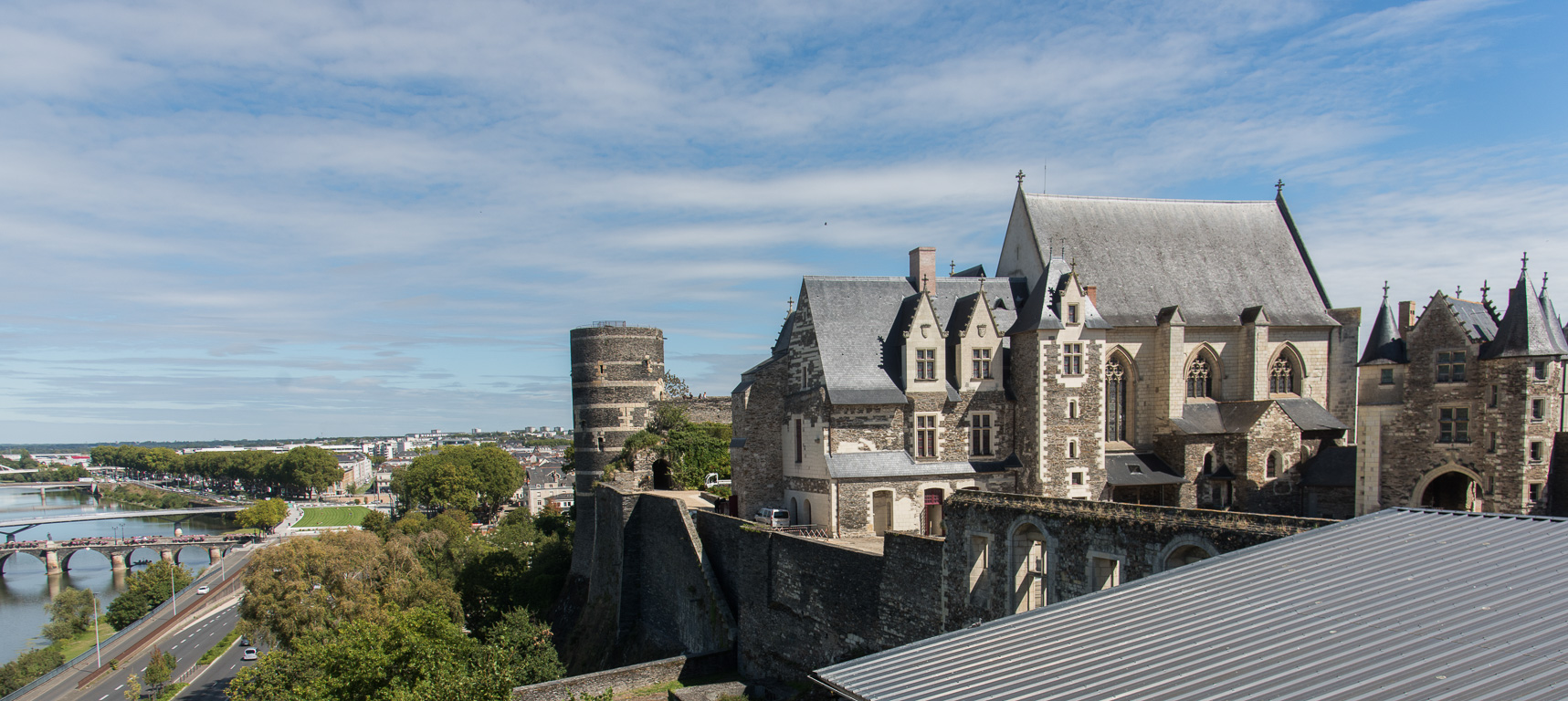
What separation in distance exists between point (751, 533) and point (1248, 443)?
57.2ft

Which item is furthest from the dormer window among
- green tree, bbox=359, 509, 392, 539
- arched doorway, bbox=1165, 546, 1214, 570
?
green tree, bbox=359, 509, 392, 539

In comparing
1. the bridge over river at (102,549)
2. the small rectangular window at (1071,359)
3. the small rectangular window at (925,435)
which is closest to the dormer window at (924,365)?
the small rectangular window at (925,435)

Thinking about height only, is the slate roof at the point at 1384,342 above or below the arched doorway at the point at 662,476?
above

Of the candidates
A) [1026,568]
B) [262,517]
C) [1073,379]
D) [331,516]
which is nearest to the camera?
[1026,568]

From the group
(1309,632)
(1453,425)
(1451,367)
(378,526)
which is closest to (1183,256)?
(1451,367)

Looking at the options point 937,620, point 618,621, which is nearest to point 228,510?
point 618,621

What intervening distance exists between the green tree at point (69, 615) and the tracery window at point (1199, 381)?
78416mm

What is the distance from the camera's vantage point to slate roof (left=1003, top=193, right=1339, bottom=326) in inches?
1210

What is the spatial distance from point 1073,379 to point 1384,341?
9.00m

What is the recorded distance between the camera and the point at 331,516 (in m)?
125

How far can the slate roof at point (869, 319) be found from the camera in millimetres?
27703

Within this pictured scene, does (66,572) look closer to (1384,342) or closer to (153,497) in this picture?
(153,497)

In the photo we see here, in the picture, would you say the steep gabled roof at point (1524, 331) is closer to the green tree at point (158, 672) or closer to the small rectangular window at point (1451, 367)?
the small rectangular window at point (1451, 367)

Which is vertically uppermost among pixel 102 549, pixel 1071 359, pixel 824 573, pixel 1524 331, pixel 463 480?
pixel 1524 331
